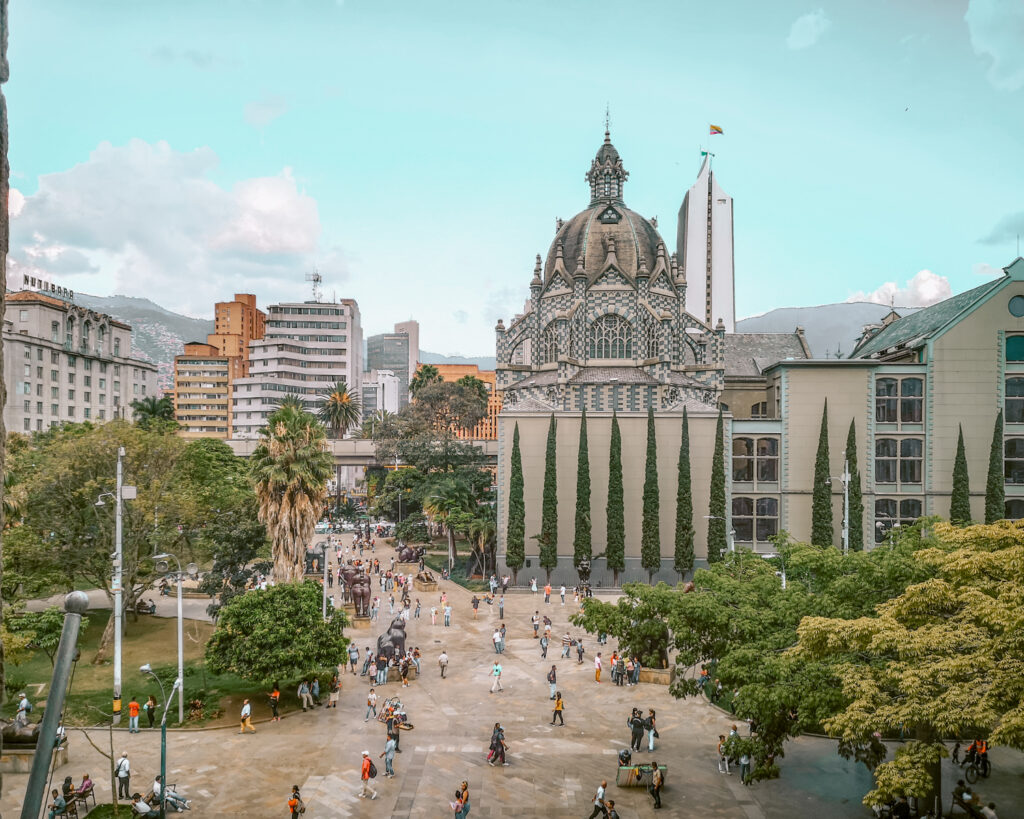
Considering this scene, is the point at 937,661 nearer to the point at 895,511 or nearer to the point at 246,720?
the point at 246,720

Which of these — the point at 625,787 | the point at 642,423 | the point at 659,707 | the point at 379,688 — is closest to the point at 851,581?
the point at 625,787

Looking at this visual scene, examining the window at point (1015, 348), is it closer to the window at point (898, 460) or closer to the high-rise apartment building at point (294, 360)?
the window at point (898, 460)

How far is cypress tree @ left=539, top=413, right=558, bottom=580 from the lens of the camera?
56.3 metres

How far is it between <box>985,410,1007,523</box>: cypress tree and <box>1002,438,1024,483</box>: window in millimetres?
2070

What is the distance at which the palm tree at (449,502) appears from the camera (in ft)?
196

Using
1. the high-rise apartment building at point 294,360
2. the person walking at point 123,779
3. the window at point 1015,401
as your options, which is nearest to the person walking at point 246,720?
the person walking at point 123,779

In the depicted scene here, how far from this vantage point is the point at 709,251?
3285 inches

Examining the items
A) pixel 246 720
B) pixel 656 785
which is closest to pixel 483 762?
pixel 656 785

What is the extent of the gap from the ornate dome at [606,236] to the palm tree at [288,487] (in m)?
35.1

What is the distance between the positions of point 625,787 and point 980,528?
12.5 metres

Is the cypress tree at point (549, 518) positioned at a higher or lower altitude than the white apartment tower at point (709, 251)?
lower

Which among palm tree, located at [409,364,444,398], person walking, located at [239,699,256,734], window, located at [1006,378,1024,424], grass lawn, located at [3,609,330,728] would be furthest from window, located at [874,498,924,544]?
palm tree, located at [409,364,444,398]

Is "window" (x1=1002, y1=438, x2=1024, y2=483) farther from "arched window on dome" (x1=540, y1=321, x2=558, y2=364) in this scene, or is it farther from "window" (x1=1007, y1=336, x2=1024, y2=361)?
"arched window on dome" (x1=540, y1=321, x2=558, y2=364)

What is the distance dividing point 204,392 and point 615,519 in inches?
4818
